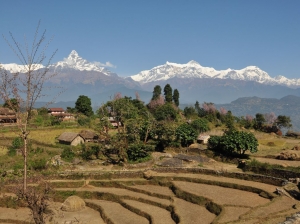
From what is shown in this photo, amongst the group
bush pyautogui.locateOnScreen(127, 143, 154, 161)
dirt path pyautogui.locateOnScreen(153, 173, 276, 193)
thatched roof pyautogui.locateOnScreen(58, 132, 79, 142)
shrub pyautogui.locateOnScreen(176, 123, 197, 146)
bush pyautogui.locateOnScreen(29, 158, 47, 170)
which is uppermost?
shrub pyautogui.locateOnScreen(176, 123, 197, 146)

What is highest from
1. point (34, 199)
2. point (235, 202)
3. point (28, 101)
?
point (28, 101)

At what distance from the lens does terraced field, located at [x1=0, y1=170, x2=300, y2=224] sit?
24.3 metres

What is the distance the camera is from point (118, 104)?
203 ft

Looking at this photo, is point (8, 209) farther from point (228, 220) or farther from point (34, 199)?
point (228, 220)

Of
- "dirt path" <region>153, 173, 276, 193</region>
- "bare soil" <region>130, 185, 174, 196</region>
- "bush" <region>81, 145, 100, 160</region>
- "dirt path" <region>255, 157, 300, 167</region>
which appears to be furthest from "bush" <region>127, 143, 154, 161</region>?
"dirt path" <region>255, 157, 300, 167</region>

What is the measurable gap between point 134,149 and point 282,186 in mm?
21614

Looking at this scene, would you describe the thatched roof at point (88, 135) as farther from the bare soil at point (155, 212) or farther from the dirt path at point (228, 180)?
the bare soil at point (155, 212)

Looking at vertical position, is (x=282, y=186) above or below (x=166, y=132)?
below

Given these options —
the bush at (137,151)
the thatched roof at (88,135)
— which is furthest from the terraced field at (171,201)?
the thatched roof at (88,135)

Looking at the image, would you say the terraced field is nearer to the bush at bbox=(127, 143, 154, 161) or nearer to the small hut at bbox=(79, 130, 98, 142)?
the bush at bbox=(127, 143, 154, 161)

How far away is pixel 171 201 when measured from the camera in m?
29.4

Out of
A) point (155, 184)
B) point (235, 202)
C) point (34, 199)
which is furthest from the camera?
point (155, 184)

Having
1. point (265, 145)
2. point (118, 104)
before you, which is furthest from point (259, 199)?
point (118, 104)

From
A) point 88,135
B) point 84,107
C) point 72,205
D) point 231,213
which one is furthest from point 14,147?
point 84,107
